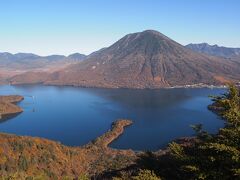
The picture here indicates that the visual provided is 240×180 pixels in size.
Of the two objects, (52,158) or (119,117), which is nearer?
(52,158)

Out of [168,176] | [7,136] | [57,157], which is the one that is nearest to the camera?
[168,176]

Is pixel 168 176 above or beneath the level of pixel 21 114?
above

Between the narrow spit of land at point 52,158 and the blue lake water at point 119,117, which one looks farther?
the blue lake water at point 119,117

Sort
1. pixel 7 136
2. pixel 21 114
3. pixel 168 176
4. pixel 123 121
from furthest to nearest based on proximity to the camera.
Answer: pixel 21 114
pixel 123 121
pixel 7 136
pixel 168 176

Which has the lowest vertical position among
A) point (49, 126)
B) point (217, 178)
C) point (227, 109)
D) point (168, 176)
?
point (49, 126)

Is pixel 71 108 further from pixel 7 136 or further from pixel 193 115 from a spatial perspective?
pixel 7 136

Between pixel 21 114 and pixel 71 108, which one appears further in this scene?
pixel 71 108

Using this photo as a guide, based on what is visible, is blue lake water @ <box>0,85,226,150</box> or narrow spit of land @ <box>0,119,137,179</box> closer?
narrow spit of land @ <box>0,119,137,179</box>

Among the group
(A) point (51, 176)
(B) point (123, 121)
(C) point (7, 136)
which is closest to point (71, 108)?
(B) point (123, 121)
